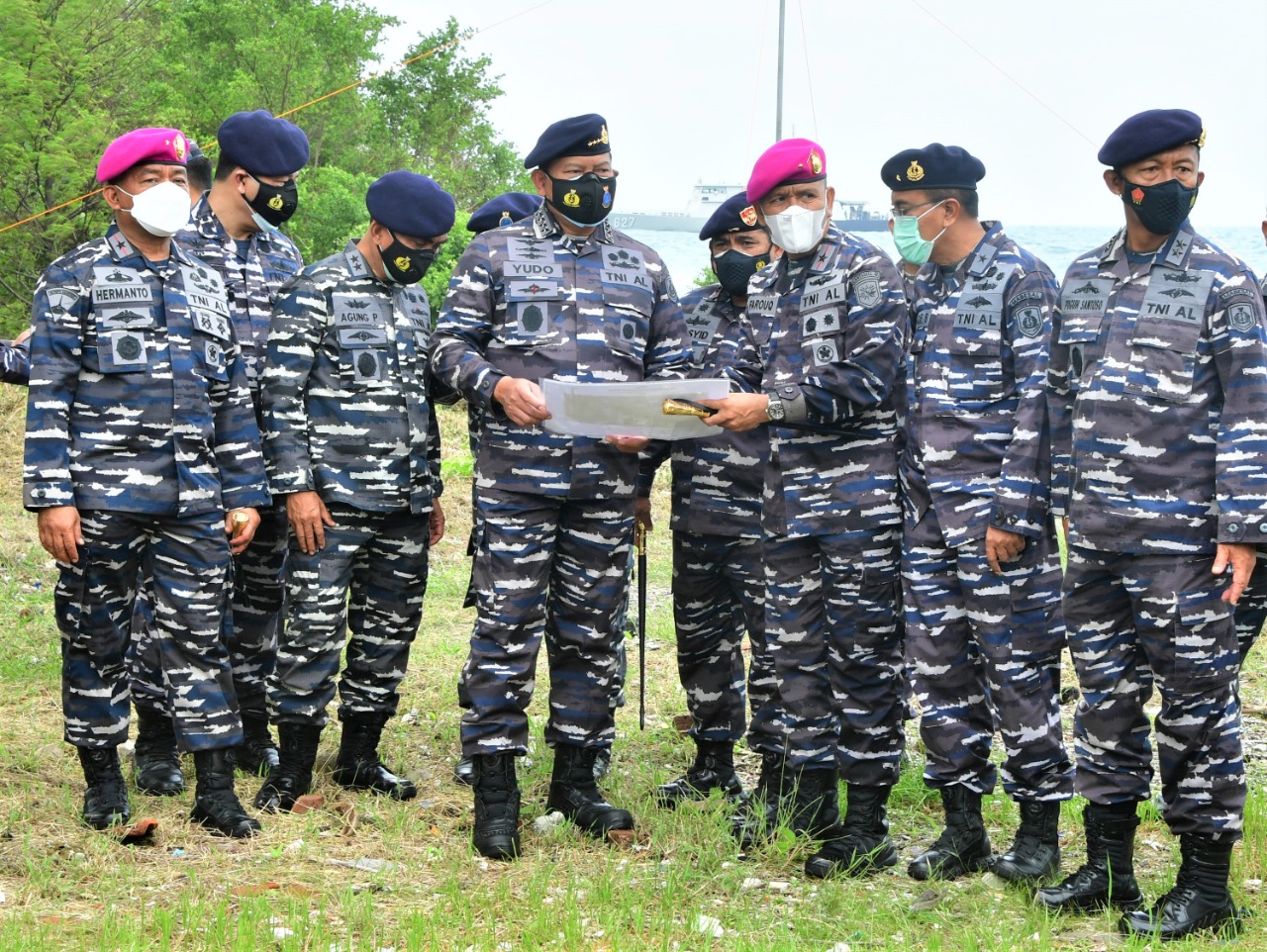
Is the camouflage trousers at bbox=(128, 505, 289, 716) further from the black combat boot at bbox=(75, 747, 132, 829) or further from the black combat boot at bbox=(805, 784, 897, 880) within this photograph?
the black combat boot at bbox=(805, 784, 897, 880)

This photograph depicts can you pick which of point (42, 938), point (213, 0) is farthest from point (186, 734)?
point (213, 0)

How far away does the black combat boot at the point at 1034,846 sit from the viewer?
4.40 metres

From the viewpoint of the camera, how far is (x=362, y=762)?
5348mm

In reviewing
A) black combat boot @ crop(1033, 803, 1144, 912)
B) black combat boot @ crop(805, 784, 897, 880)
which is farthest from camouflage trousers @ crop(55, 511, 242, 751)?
black combat boot @ crop(1033, 803, 1144, 912)

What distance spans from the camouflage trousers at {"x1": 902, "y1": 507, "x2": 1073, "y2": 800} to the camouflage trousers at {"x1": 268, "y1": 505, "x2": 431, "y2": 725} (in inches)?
75.3

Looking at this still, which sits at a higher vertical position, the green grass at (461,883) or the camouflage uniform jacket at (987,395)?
the camouflage uniform jacket at (987,395)

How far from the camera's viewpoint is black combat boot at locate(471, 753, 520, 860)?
458cm

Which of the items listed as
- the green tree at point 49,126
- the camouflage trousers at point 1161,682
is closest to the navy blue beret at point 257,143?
the camouflage trousers at point 1161,682

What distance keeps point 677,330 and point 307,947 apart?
8.23 feet

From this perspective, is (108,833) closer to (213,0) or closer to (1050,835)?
(1050,835)

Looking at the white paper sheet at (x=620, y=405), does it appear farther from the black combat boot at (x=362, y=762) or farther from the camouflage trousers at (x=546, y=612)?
the black combat boot at (x=362, y=762)

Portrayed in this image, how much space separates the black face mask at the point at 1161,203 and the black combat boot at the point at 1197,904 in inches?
72.3

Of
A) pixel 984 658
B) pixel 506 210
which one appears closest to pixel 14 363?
pixel 506 210

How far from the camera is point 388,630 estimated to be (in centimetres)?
525
